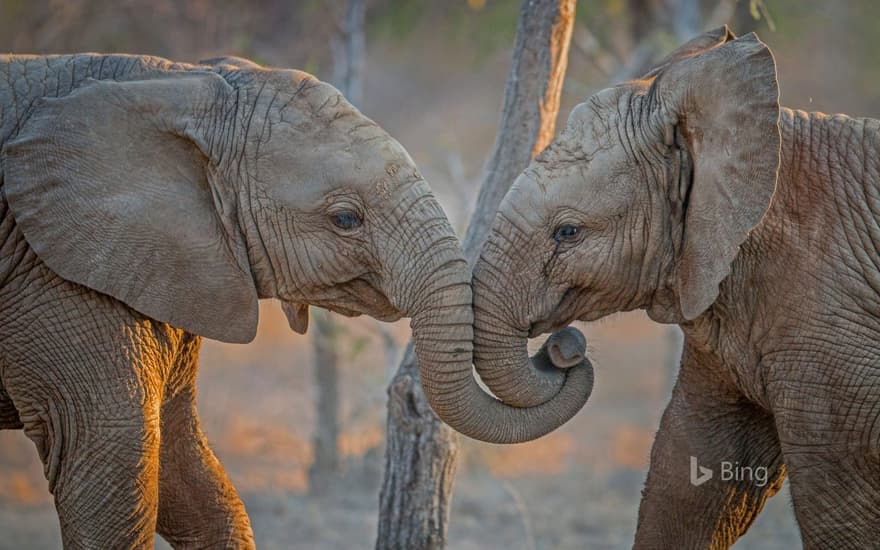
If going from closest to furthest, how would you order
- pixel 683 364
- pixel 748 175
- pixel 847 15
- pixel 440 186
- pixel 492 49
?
pixel 748 175 → pixel 683 364 → pixel 492 49 → pixel 847 15 → pixel 440 186

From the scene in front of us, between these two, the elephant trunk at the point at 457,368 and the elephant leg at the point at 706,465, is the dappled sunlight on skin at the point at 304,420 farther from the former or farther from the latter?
the elephant trunk at the point at 457,368

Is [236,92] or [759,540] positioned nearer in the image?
[236,92]

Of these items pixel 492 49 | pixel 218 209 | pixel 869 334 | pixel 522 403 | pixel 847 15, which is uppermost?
pixel 847 15

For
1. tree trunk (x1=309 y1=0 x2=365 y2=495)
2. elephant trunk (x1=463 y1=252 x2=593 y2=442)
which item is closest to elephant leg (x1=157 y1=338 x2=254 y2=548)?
elephant trunk (x1=463 y1=252 x2=593 y2=442)

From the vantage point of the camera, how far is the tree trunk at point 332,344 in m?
9.66

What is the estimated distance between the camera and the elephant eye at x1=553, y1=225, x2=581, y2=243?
5.17 metres

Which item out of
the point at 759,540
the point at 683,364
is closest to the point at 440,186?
the point at 759,540

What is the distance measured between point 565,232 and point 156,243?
1.69 metres

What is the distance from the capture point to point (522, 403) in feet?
17.2

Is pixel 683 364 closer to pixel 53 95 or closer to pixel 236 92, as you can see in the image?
pixel 236 92

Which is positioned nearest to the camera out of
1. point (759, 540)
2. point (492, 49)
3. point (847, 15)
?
point (759, 540)

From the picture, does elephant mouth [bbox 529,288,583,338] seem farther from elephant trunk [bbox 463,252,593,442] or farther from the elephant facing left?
the elephant facing left

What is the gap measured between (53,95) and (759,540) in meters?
6.53

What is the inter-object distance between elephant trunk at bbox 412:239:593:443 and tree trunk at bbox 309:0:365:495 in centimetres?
472
